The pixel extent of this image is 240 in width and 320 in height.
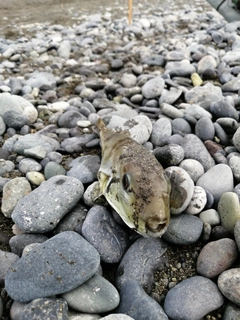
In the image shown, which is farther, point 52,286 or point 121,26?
point 121,26

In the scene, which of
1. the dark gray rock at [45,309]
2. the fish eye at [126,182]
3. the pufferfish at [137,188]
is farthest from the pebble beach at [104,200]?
the fish eye at [126,182]

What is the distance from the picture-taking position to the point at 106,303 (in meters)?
2.40

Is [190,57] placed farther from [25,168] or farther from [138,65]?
[25,168]

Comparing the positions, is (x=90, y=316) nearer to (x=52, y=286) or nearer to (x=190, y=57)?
(x=52, y=286)

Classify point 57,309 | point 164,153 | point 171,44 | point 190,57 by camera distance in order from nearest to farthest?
point 57,309 → point 164,153 → point 190,57 → point 171,44

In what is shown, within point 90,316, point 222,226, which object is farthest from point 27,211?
point 222,226

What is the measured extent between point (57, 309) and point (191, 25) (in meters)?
7.51

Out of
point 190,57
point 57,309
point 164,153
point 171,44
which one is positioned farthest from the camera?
point 171,44

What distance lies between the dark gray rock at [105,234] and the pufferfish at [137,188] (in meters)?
0.13

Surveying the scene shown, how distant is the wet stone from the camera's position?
285 cm

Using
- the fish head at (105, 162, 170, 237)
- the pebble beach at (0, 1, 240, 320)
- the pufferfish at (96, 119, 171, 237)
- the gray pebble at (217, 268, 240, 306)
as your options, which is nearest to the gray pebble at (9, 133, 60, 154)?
the pebble beach at (0, 1, 240, 320)

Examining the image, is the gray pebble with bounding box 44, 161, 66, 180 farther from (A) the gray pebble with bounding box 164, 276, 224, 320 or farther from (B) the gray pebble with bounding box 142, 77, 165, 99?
(B) the gray pebble with bounding box 142, 77, 165, 99

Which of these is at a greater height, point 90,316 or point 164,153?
point 164,153

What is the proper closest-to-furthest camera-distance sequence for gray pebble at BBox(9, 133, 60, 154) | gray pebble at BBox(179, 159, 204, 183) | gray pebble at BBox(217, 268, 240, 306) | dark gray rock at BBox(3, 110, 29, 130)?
gray pebble at BBox(217, 268, 240, 306) < gray pebble at BBox(179, 159, 204, 183) < gray pebble at BBox(9, 133, 60, 154) < dark gray rock at BBox(3, 110, 29, 130)
